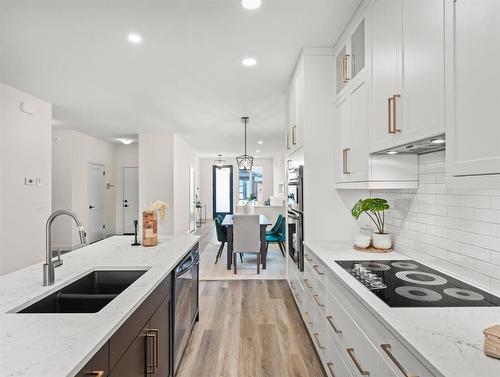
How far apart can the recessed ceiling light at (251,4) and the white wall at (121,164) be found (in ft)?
24.0

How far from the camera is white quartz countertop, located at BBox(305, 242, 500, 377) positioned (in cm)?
83

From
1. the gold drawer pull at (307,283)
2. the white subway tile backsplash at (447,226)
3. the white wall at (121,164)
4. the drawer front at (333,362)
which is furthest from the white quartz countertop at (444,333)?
the white wall at (121,164)

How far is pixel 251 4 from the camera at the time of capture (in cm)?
214

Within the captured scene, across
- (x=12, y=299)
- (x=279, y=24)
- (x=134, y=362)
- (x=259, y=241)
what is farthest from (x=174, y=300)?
(x=259, y=241)

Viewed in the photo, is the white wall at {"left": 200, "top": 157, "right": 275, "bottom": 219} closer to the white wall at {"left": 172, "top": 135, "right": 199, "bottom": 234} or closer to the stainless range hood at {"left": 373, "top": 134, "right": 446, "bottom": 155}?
the white wall at {"left": 172, "top": 135, "right": 199, "bottom": 234}

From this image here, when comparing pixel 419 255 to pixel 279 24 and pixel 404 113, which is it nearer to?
pixel 404 113

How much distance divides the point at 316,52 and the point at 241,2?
0.98m

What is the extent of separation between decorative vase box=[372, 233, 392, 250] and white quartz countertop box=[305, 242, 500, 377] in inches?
37.7

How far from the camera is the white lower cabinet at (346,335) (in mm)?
1071

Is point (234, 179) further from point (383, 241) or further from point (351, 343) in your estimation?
point (351, 343)

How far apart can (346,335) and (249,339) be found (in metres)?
1.38

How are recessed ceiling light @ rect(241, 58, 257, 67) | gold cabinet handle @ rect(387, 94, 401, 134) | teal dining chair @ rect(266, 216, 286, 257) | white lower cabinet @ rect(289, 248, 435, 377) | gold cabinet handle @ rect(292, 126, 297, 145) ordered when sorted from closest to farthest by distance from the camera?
1. white lower cabinet @ rect(289, 248, 435, 377)
2. gold cabinet handle @ rect(387, 94, 401, 134)
3. recessed ceiling light @ rect(241, 58, 257, 67)
4. gold cabinet handle @ rect(292, 126, 297, 145)
5. teal dining chair @ rect(266, 216, 286, 257)

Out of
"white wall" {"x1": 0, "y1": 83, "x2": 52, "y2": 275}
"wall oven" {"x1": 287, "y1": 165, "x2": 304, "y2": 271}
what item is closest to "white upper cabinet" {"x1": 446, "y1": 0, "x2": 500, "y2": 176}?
"wall oven" {"x1": 287, "y1": 165, "x2": 304, "y2": 271}

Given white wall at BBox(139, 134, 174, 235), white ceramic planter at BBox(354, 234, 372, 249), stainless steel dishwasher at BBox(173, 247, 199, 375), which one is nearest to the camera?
stainless steel dishwasher at BBox(173, 247, 199, 375)
